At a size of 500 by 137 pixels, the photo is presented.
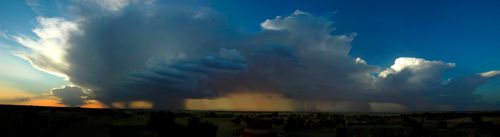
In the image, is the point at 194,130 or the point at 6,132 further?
the point at 6,132

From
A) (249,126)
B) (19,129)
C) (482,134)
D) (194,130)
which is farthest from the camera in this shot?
(482,134)

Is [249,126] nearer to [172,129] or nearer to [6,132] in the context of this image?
[172,129]

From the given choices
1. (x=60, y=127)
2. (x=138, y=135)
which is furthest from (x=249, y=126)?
(x=60, y=127)

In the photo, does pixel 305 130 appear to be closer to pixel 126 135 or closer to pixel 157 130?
pixel 157 130

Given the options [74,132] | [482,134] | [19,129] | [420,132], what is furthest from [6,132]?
[482,134]

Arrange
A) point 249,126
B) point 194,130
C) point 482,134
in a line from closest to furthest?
point 249,126
point 194,130
point 482,134

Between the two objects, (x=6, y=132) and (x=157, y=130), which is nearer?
(x=6, y=132)

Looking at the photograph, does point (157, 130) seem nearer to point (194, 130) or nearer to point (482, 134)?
point (194, 130)

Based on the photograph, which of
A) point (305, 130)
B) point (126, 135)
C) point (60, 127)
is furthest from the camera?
point (305, 130)

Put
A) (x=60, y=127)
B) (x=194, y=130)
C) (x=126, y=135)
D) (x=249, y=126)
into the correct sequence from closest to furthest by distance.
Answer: (x=249, y=126), (x=194, y=130), (x=126, y=135), (x=60, y=127)
